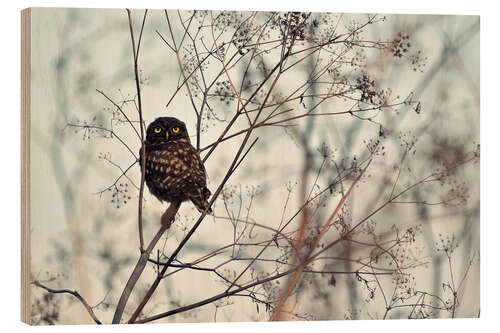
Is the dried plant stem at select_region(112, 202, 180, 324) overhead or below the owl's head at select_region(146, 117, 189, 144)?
below

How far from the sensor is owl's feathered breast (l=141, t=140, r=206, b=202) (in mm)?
3805

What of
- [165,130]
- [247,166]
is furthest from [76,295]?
[247,166]

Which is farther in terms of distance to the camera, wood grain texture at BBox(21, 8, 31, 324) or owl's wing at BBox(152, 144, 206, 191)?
owl's wing at BBox(152, 144, 206, 191)

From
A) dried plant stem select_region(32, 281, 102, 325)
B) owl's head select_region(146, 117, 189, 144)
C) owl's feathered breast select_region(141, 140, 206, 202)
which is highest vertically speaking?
owl's head select_region(146, 117, 189, 144)

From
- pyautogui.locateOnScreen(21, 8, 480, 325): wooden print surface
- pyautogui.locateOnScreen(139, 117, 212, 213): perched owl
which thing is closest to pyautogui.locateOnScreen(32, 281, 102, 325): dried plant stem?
pyautogui.locateOnScreen(21, 8, 480, 325): wooden print surface

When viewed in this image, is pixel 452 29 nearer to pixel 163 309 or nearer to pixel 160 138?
pixel 160 138

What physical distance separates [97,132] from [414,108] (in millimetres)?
1470

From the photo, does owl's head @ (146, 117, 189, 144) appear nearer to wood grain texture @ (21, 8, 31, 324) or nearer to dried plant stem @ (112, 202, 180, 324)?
dried plant stem @ (112, 202, 180, 324)

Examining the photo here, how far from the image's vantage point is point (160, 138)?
381cm

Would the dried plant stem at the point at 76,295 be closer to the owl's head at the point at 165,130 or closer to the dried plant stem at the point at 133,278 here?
the dried plant stem at the point at 133,278

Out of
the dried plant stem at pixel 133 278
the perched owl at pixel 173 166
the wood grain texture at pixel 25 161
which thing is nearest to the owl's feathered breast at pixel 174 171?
the perched owl at pixel 173 166

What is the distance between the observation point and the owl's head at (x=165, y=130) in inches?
149

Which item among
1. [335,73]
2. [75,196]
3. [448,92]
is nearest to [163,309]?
[75,196]

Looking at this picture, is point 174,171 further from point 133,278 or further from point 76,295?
point 76,295
